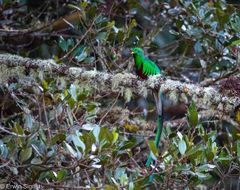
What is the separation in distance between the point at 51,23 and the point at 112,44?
50 centimetres

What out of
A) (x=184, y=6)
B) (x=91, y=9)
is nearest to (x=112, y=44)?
(x=91, y=9)

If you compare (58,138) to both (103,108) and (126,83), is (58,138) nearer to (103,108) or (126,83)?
(126,83)

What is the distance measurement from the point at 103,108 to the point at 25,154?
1.30 meters

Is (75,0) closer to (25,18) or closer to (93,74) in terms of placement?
(25,18)

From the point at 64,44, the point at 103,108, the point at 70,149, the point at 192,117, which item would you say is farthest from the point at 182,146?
the point at 103,108

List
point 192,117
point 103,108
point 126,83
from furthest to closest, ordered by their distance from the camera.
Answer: point 103,108 < point 126,83 < point 192,117

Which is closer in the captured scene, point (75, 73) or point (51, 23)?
point (75, 73)

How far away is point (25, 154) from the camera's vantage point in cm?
206

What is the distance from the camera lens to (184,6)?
3.19 meters

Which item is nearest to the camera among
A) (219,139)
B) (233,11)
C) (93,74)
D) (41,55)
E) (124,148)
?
(124,148)

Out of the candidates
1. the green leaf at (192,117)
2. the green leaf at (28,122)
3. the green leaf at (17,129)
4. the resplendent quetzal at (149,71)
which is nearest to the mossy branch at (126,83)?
the resplendent quetzal at (149,71)

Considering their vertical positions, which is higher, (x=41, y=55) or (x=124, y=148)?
(x=124, y=148)

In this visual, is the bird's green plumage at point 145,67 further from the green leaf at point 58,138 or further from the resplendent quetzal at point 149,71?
the green leaf at point 58,138

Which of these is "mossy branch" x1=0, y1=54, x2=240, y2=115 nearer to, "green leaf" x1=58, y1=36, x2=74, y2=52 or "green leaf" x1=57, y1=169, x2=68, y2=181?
"green leaf" x1=58, y1=36, x2=74, y2=52
